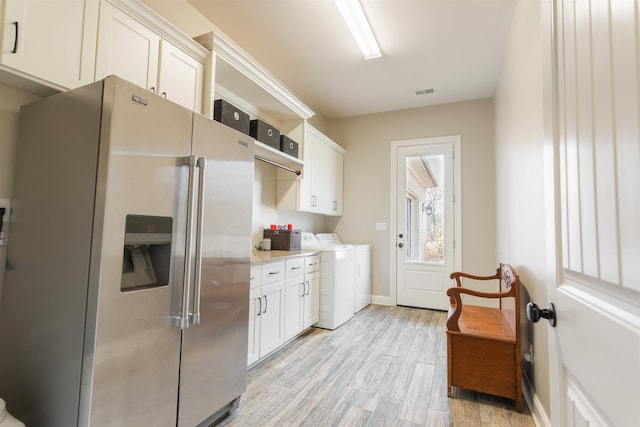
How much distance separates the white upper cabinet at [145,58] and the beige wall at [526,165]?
2204mm

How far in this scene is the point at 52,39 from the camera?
1.42 meters

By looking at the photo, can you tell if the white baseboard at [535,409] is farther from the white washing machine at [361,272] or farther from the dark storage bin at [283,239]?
the dark storage bin at [283,239]

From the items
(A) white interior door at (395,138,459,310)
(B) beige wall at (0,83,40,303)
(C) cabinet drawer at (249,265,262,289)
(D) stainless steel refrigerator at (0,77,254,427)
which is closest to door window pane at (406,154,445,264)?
(A) white interior door at (395,138,459,310)

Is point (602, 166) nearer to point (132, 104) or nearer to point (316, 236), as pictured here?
point (132, 104)

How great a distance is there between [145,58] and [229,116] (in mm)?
779

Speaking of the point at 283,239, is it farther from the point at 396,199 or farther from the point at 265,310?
the point at 396,199

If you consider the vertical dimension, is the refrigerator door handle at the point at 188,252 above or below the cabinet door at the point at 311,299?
above

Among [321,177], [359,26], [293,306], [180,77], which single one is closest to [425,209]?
[321,177]

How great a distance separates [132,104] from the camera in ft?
4.39

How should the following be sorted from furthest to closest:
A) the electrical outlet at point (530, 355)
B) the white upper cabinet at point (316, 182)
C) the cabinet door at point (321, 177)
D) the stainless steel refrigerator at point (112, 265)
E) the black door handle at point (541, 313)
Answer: the cabinet door at point (321, 177), the white upper cabinet at point (316, 182), the electrical outlet at point (530, 355), the stainless steel refrigerator at point (112, 265), the black door handle at point (541, 313)

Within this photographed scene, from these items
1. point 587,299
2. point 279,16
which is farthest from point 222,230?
point 279,16

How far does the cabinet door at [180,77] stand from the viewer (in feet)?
6.45

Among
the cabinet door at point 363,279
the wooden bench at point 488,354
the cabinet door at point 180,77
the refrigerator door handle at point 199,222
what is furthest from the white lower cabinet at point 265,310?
the cabinet door at point 363,279

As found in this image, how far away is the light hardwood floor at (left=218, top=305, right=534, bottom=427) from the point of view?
1.90 m
